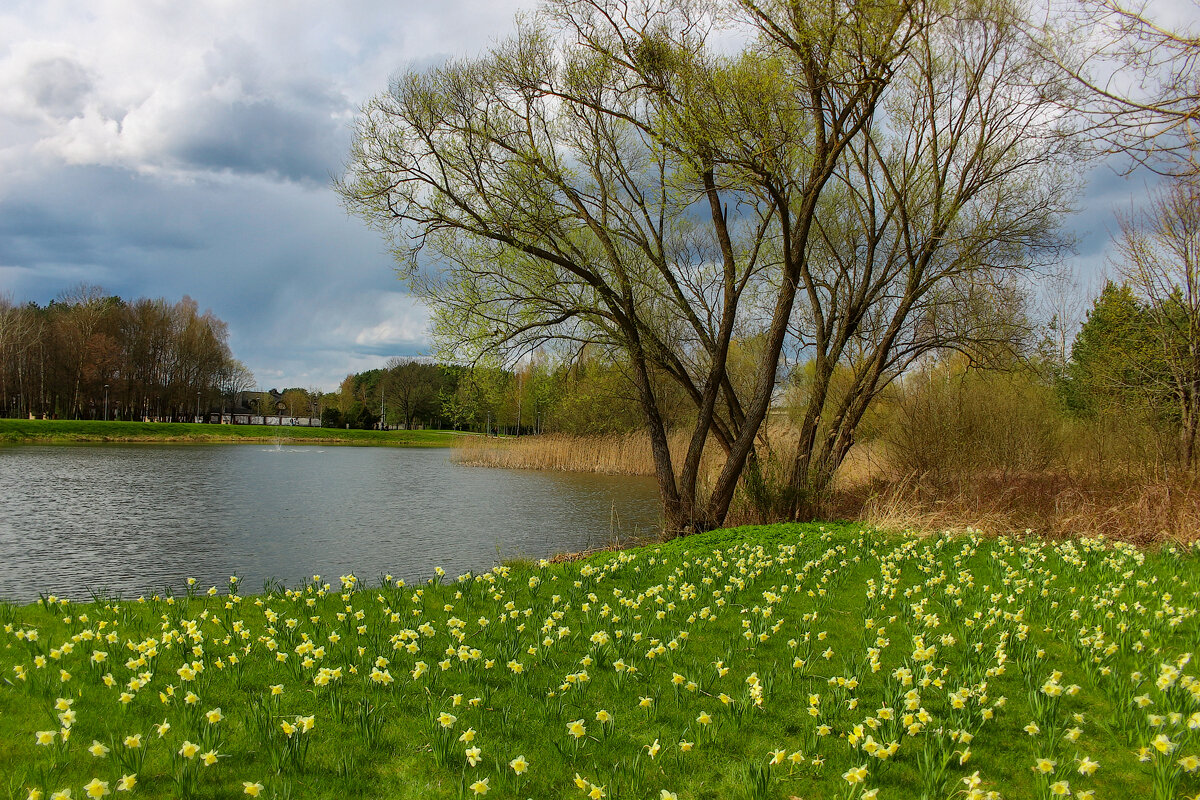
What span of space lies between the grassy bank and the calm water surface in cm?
2262

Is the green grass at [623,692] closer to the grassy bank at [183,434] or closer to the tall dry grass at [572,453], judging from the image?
the tall dry grass at [572,453]

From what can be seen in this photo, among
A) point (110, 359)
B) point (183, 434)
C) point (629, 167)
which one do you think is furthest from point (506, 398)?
point (110, 359)

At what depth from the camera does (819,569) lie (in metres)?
8.12

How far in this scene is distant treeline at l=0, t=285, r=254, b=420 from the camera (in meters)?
65.5

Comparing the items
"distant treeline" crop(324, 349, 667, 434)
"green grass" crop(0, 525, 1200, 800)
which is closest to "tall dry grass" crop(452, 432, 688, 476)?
"distant treeline" crop(324, 349, 667, 434)

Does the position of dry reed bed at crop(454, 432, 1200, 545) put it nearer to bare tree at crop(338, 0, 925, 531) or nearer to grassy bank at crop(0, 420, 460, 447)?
bare tree at crop(338, 0, 925, 531)

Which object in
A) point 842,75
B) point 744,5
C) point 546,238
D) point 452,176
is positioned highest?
point 744,5

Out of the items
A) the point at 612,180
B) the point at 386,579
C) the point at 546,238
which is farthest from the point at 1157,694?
the point at 612,180

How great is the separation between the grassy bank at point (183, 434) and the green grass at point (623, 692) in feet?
178

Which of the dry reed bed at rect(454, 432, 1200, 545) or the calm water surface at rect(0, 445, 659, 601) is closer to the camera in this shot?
the dry reed bed at rect(454, 432, 1200, 545)

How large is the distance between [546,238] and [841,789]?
10990 millimetres

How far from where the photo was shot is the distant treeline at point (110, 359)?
215ft

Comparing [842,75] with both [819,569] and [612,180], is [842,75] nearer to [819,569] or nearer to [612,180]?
[612,180]

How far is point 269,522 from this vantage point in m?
16.6
